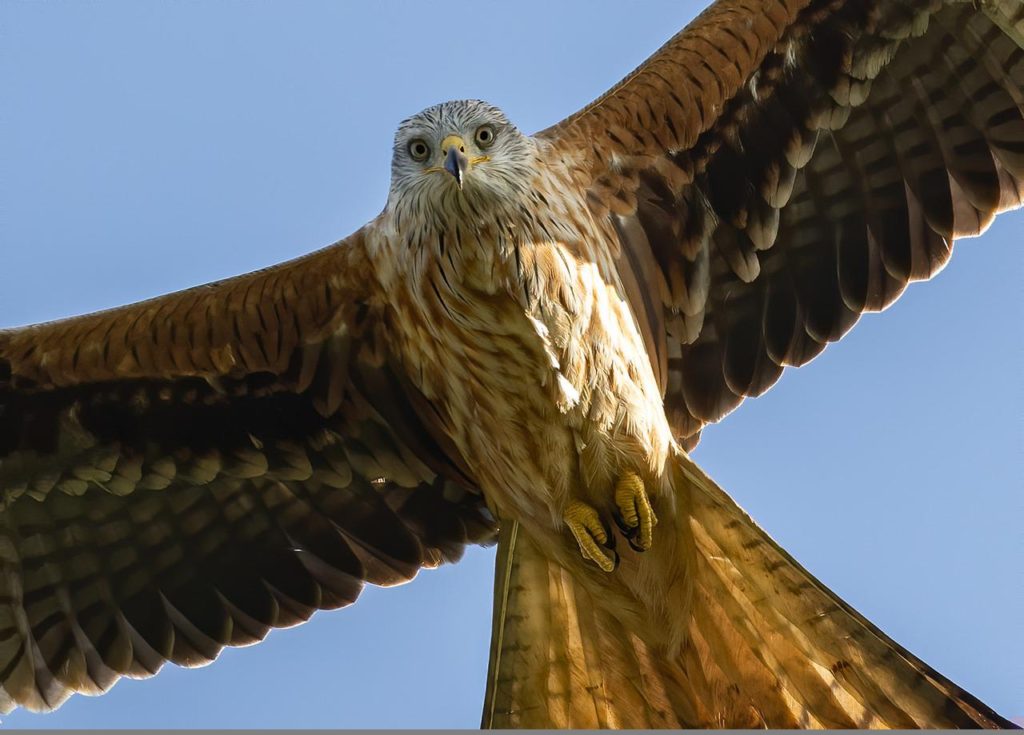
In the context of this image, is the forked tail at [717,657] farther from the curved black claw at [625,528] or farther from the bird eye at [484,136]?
the bird eye at [484,136]

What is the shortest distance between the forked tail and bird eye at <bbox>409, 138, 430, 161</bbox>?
204 cm

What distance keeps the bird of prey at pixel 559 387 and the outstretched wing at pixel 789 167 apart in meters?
0.02

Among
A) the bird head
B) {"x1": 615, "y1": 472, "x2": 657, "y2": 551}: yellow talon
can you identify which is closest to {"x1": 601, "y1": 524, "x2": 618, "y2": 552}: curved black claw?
{"x1": 615, "y1": 472, "x2": 657, "y2": 551}: yellow talon

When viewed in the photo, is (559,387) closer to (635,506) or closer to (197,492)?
(635,506)

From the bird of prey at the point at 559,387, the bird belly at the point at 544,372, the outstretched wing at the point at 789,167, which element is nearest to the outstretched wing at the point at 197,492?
the bird of prey at the point at 559,387

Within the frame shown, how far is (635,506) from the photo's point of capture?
8.63 m

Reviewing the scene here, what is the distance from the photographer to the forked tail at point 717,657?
785 centimetres

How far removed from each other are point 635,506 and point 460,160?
1.99 m

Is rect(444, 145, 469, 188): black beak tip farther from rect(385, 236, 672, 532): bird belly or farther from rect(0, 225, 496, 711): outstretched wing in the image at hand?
rect(0, 225, 496, 711): outstretched wing

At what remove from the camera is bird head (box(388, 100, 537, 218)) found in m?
8.34

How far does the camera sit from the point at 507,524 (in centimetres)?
906

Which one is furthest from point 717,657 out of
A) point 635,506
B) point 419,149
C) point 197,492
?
point 197,492

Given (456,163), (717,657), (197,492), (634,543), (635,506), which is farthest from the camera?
(197,492)

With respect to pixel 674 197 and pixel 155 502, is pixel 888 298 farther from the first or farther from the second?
pixel 155 502
